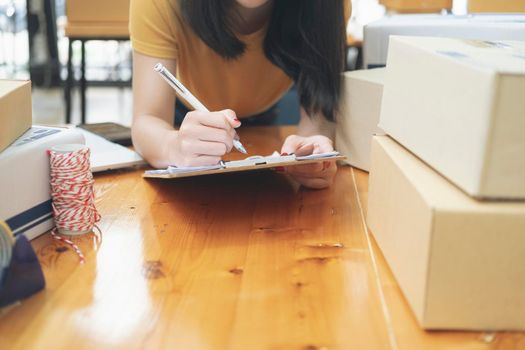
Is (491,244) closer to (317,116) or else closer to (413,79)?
(413,79)

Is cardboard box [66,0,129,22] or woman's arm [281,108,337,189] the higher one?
cardboard box [66,0,129,22]

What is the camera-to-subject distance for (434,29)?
1.17 meters

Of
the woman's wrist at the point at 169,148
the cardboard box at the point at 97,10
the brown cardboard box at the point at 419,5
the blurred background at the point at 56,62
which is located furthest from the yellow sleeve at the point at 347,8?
the blurred background at the point at 56,62

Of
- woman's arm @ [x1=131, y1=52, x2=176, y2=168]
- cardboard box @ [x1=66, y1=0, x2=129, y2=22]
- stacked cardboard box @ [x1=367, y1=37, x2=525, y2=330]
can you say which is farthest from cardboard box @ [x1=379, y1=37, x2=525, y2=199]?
cardboard box @ [x1=66, y1=0, x2=129, y2=22]

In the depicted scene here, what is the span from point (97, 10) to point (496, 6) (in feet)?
4.45

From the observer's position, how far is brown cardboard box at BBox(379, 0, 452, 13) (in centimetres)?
193

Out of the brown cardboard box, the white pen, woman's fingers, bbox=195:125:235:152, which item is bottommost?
woman's fingers, bbox=195:125:235:152

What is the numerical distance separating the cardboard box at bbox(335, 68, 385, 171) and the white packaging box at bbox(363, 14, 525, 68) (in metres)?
0.10

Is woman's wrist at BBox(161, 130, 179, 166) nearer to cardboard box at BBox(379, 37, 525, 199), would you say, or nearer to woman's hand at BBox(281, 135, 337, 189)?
woman's hand at BBox(281, 135, 337, 189)

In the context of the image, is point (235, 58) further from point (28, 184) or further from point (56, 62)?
point (56, 62)

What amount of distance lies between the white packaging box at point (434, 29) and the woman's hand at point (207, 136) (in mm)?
482

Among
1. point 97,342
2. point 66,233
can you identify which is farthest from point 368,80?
point 97,342

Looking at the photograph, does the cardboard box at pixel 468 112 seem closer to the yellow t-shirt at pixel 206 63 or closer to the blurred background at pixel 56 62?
the yellow t-shirt at pixel 206 63

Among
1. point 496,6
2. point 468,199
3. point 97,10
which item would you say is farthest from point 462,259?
point 97,10
